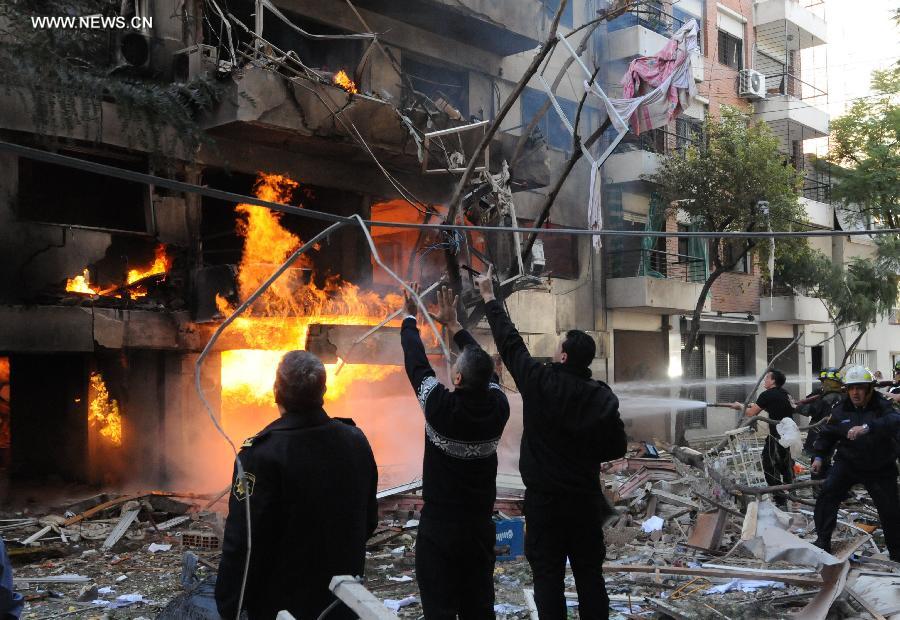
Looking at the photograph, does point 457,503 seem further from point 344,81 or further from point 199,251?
point 344,81

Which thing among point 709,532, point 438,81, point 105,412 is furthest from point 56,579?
point 438,81

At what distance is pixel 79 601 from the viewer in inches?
274

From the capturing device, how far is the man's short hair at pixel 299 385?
336 cm

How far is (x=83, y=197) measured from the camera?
12211mm

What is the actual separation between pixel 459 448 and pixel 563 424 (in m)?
0.67

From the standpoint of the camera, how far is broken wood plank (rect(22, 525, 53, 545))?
28.8 ft

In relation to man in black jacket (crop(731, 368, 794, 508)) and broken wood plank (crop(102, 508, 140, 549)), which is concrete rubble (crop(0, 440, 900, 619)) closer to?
broken wood plank (crop(102, 508, 140, 549))

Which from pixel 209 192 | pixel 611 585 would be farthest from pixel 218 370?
pixel 209 192

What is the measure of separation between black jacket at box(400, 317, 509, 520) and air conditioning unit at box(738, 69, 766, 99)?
2610 centimetres

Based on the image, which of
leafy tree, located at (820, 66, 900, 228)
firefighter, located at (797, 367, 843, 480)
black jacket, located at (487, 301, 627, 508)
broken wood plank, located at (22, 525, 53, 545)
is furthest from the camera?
leafy tree, located at (820, 66, 900, 228)

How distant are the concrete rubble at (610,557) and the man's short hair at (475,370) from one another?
1.65 metres

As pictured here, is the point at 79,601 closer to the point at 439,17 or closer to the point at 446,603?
the point at 446,603

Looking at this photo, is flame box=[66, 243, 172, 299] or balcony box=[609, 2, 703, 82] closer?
flame box=[66, 243, 172, 299]

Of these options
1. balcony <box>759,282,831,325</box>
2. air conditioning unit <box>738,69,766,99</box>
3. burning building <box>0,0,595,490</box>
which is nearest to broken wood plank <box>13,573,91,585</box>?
burning building <box>0,0,595,490</box>
